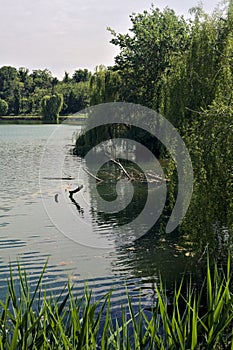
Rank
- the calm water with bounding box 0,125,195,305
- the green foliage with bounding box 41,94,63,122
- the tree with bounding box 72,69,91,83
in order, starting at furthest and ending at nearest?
the tree with bounding box 72,69,91,83 → the green foliage with bounding box 41,94,63,122 → the calm water with bounding box 0,125,195,305

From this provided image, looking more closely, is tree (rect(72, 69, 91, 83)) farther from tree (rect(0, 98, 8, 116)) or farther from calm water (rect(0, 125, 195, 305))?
calm water (rect(0, 125, 195, 305))

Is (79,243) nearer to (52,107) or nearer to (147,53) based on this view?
(147,53)

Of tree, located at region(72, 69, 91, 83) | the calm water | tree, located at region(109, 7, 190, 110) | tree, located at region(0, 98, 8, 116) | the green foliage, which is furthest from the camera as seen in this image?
tree, located at region(72, 69, 91, 83)

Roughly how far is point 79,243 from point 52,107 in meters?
55.1

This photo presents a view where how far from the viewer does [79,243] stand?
35.3 feet

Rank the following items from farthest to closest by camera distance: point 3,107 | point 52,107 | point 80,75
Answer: point 80,75, point 3,107, point 52,107

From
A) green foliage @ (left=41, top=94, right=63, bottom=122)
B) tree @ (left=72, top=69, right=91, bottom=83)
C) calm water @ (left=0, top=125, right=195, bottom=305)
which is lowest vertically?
calm water @ (left=0, top=125, right=195, bottom=305)

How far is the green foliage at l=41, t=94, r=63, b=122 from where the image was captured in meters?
63.9

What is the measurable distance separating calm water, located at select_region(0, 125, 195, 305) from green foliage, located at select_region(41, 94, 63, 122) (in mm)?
46354

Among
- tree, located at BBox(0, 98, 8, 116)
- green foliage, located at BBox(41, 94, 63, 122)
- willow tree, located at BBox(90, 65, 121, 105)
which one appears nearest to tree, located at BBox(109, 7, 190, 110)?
willow tree, located at BBox(90, 65, 121, 105)

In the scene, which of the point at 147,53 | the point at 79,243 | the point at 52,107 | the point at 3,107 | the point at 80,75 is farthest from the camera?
the point at 80,75

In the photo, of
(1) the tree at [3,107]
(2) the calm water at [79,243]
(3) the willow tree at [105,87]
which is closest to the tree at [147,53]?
(3) the willow tree at [105,87]

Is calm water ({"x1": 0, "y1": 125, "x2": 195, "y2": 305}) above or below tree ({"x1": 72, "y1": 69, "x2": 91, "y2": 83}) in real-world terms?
below

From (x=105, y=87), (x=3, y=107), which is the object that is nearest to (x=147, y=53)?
(x=105, y=87)
